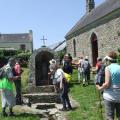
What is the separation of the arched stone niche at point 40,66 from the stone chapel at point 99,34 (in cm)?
717

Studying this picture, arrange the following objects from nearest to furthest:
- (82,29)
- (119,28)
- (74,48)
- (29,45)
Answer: (119,28) < (82,29) < (74,48) < (29,45)

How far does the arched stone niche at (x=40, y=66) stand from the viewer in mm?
19719

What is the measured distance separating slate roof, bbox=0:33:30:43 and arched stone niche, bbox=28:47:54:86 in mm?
60610

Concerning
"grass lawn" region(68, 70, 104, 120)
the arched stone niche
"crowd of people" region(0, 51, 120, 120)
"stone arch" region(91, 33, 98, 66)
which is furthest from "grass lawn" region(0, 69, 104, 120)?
"stone arch" region(91, 33, 98, 66)

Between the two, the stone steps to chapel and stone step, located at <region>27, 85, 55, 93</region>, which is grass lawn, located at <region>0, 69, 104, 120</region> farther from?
stone step, located at <region>27, 85, 55, 93</region>

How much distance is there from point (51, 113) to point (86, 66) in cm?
764

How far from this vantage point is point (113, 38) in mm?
27078

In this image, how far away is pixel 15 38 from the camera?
8119cm

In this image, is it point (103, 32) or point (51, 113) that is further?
point (103, 32)

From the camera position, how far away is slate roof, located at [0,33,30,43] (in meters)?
80.6

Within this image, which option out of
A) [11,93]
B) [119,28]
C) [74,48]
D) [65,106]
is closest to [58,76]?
[65,106]

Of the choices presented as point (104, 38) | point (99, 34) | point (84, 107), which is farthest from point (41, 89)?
point (99, 34)

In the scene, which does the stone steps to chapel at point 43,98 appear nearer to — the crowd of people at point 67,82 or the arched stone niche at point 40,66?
the crowd of people at point 67,82

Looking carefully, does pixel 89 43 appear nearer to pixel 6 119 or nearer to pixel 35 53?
pixel 35 53
